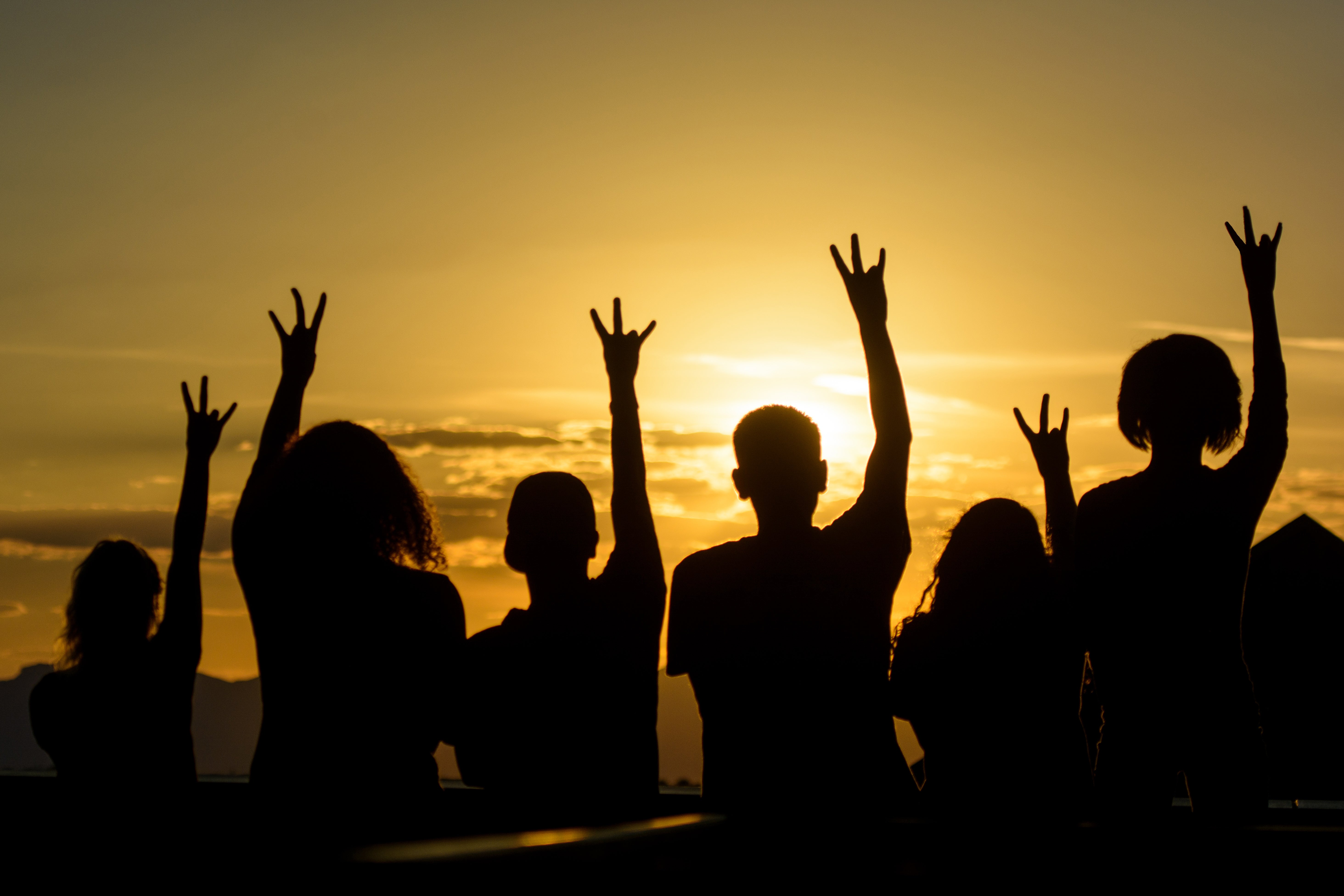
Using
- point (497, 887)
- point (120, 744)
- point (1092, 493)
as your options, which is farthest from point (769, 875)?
point (120, 744)

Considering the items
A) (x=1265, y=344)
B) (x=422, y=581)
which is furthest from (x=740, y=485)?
(x=1265, y=344)

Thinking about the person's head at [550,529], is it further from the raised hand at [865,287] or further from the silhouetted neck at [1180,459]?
the silhouetted neck at [1180,459]

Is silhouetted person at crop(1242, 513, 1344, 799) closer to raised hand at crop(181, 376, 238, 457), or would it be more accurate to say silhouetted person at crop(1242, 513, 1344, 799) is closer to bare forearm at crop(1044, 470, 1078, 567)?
bare forearm at crop(1044, 470, 1078, 567)

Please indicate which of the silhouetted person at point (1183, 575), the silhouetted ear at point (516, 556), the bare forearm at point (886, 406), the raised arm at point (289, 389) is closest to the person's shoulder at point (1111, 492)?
the silhouetted person at point (1183, 575)

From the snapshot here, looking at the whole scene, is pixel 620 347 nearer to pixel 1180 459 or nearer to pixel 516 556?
pixel 516 556

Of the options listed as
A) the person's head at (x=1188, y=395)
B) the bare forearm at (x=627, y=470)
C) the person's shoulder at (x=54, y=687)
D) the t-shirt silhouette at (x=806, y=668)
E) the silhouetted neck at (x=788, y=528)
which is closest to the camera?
the t-shirt silhouette at (x=806, y=668)

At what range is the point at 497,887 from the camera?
1.17 m

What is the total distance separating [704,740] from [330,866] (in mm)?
1444

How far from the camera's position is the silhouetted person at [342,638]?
8.11 ft

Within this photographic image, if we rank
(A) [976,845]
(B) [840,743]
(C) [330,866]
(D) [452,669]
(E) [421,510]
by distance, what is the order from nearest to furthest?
(C) [330,866] → (A) [976,845] → (B) [840,743] → (D) [452,669] → (E) [421,510]

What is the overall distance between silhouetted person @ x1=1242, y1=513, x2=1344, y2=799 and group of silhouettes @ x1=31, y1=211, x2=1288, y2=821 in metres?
5.96

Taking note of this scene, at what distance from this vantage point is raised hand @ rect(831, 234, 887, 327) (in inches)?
116

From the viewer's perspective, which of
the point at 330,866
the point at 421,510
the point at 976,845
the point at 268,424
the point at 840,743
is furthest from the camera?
the point at 268,424

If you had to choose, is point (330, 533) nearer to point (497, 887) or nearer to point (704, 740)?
point (704, 740)
